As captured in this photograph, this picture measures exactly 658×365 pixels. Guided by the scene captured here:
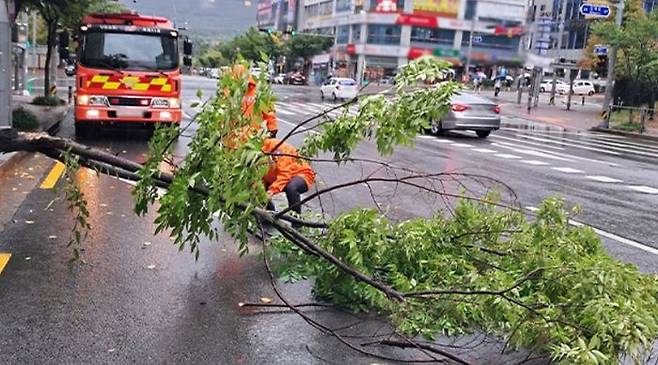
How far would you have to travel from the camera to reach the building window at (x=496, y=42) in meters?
15.0

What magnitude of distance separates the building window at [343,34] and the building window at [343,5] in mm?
1323

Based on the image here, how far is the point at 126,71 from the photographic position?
14500mm

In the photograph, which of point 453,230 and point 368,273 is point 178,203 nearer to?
point 368,273

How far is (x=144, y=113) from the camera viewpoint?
14781 mm

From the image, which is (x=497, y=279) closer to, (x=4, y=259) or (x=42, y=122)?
(x=4, y=259)

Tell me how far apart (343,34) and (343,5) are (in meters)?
3.77

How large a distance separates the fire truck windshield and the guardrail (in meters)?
20.8

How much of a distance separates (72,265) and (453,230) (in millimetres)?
3089

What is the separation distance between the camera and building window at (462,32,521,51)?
14971 millimetres

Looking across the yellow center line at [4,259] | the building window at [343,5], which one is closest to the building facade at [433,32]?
the building window at [343,5]

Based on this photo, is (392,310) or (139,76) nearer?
(392,310)

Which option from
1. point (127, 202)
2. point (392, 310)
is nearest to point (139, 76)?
point (127, 202)

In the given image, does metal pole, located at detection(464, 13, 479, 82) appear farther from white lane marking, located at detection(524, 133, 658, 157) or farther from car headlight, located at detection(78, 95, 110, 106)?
car headlight, located at detection(78, 95, 110, 106)

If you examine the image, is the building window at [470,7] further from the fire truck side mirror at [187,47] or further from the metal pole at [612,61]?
the metal pole at [612,61]
